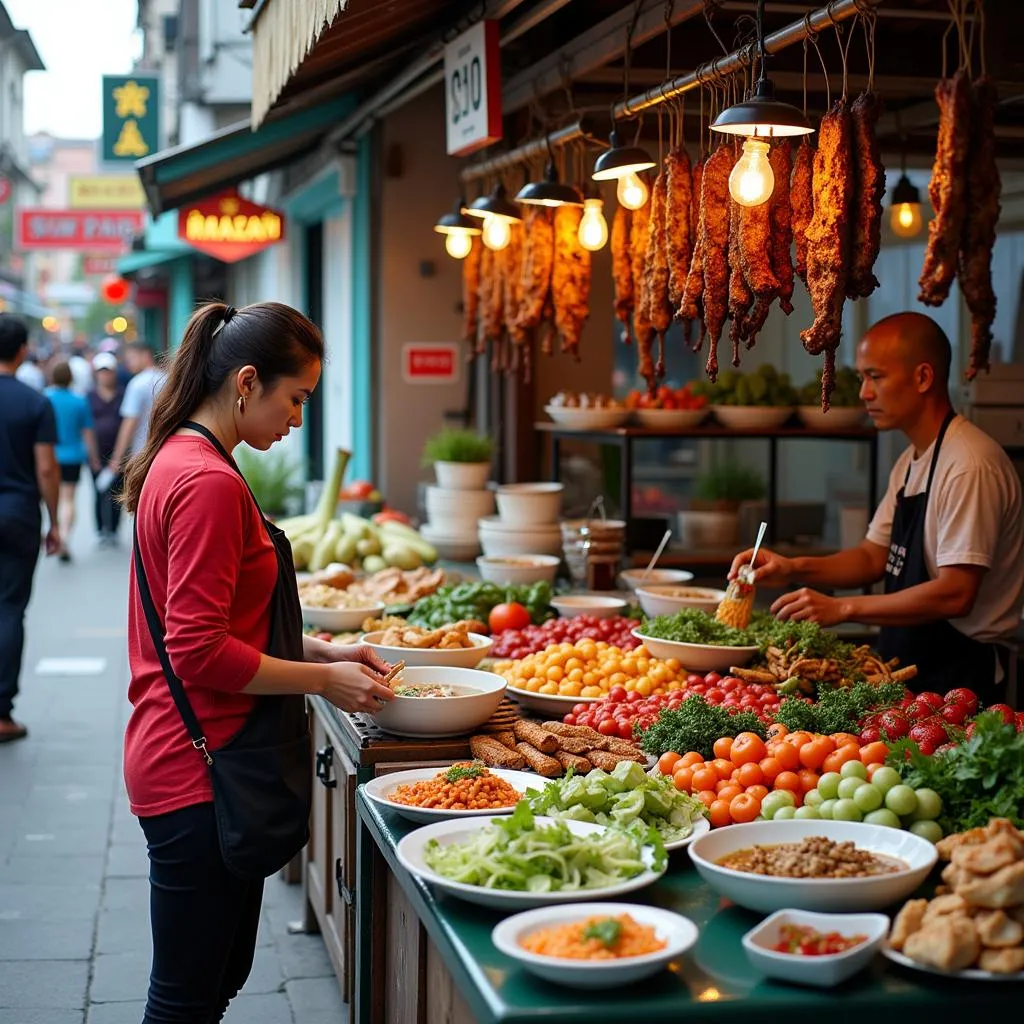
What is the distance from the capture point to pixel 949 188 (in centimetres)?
348

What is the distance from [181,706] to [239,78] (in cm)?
1519

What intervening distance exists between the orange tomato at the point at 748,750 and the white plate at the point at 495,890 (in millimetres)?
558

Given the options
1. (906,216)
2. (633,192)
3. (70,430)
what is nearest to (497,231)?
(633,192)

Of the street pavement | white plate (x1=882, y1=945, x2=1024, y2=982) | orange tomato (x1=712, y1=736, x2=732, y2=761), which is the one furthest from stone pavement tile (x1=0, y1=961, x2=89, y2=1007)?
white plate (x1=882, y1=945, x2=1024, y2=982)

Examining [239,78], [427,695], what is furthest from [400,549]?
[239,78]

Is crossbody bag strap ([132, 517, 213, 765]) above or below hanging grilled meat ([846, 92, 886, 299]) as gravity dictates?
below

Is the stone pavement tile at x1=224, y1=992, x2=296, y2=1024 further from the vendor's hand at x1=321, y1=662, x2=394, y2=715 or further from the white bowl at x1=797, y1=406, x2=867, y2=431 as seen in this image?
the white bowl at x1=797, y1=406, x2=867, y2=431

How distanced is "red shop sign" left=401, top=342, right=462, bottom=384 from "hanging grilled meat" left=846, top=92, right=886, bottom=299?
6.99 m

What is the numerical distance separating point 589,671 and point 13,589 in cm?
517

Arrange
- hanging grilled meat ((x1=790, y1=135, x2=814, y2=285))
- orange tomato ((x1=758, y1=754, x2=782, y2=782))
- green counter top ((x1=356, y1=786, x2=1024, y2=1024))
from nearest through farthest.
→ green counter top ((x1=356, y1=786, x2=1024, y2=1024)), orange tomato ((x1=758, y1=754, x2=782, y2=782)), hanging grilled meat ((x1=790, y1=135, x2=814, y2=285))

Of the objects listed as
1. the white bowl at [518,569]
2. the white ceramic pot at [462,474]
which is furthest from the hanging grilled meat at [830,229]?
the white ceramic pot at [462,474]

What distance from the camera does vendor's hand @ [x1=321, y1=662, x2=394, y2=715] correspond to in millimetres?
3512

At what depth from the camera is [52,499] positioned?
917cm

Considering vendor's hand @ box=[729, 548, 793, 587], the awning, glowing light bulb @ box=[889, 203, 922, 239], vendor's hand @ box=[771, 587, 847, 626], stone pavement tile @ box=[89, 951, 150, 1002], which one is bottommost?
stone pavement tile @ box=[89, 951, 150, 1002]
